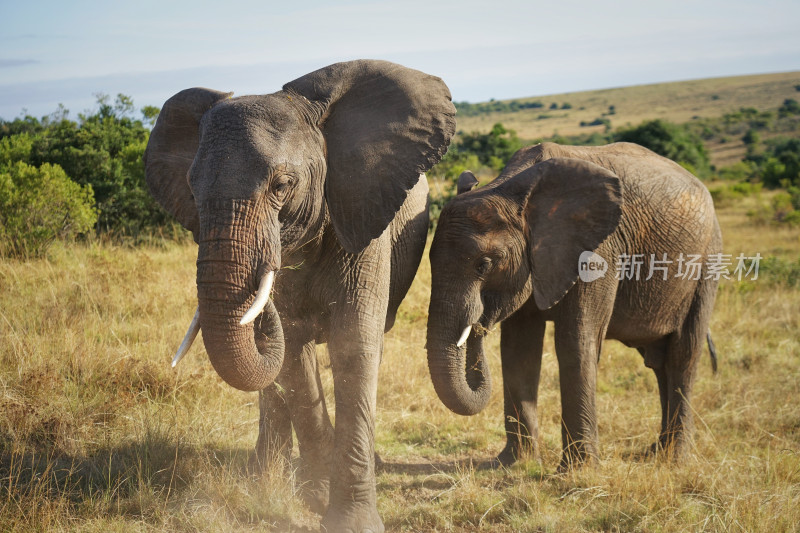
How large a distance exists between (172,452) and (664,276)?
3771mm

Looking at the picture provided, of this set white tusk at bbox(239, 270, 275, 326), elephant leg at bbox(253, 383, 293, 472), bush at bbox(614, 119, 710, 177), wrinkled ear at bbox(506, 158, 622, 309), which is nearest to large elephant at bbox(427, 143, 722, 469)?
wrinkled ear at bbox(506, 158, 622, 309)

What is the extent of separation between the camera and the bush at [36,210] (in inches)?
353

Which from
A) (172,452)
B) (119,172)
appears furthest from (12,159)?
(172,452)

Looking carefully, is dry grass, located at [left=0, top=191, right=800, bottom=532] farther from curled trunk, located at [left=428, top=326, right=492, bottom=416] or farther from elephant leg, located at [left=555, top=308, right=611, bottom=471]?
curled trunk, located at [left=428, top=326, right=492, bottom=416]

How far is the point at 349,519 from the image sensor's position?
165 inches

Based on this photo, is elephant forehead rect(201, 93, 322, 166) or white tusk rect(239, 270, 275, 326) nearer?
white tusk rect(239, 270, 275, 326)

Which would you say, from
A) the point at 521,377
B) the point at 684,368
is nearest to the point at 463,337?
the point at 521,377

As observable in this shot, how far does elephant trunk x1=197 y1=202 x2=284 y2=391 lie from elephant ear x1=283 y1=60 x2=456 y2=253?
2.31 feet

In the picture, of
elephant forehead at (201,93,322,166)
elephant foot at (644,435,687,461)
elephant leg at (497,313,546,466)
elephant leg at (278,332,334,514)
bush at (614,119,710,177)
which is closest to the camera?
elephant forehead at (201,93,322,166)

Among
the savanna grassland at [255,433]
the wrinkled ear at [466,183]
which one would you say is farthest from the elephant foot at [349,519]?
the wrinkled ear at [466,183]

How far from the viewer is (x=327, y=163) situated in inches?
158

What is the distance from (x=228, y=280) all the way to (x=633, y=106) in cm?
8664

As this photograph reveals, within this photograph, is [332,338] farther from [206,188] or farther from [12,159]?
[12,159]

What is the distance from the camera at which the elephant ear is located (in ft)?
13.2
